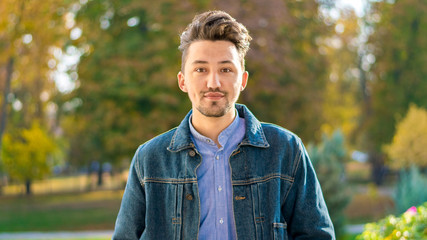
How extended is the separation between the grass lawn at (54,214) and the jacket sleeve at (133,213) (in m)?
18.0

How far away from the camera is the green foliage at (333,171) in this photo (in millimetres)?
10070

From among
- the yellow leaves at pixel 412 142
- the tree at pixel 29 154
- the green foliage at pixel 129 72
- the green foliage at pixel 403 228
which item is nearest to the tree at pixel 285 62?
the green foliage at pixel 129 72

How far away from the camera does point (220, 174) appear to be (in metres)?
2.26

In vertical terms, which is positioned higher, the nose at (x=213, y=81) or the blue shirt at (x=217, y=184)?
the nose at (x=213, y=81)

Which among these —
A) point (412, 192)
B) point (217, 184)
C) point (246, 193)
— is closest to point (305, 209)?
point (246, 193)

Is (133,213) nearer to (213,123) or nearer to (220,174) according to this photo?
(220,174)

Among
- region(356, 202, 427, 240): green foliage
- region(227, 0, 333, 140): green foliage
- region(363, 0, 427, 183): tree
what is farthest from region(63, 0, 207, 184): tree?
region(363, 0, 427, 183): tree

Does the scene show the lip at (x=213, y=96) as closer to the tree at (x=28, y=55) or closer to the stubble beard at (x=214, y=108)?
the stubble beard at (x=214, y=108)

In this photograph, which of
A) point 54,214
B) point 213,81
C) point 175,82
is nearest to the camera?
point 213,81

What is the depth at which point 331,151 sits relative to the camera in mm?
10352

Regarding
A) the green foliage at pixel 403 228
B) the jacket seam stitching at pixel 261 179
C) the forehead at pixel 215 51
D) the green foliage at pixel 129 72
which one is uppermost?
the green foliage at pixel 129 72

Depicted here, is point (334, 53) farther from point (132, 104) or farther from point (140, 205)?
point (140, 205)

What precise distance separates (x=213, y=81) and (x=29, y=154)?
24.4 metres

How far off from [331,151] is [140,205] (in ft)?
27.7
